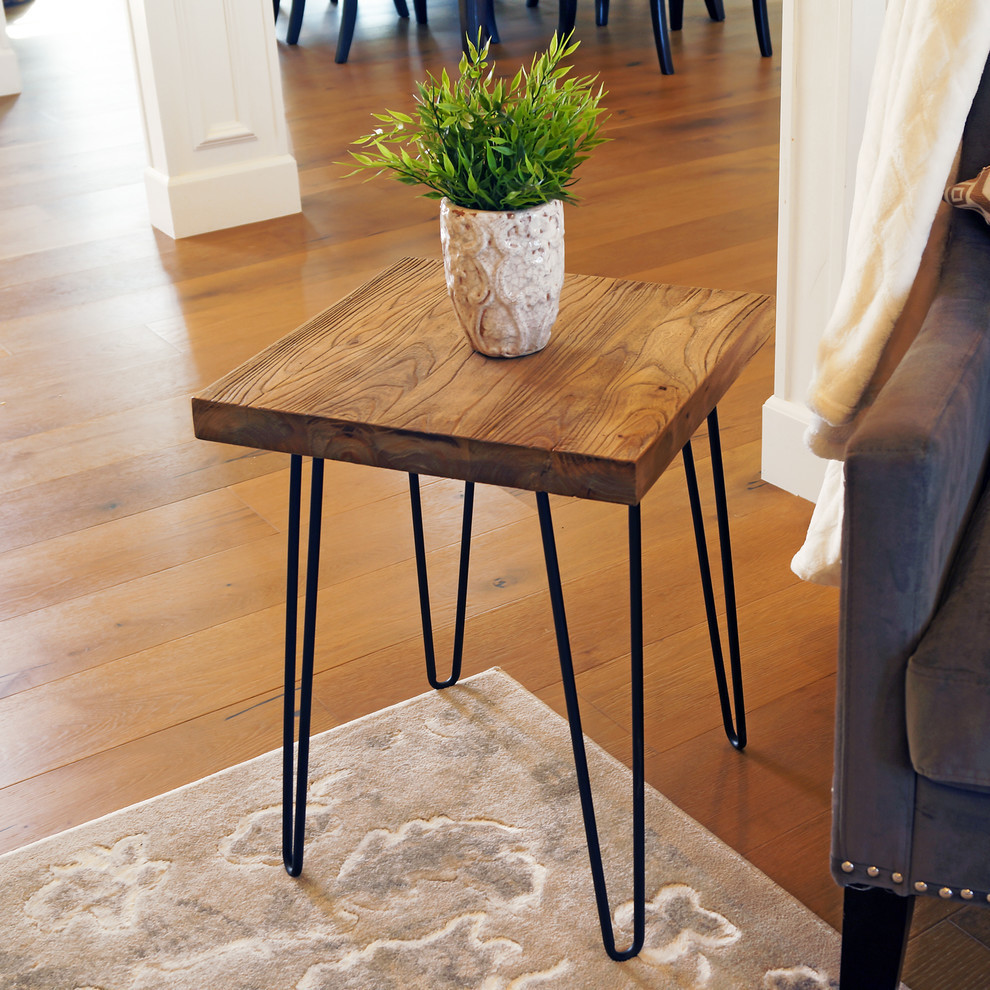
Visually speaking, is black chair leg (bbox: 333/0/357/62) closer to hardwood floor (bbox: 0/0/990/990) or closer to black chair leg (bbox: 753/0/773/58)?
black chair leg (bbox: 753/0/773/58)

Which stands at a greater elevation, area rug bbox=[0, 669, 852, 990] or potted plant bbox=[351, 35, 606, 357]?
potted plant bbox=[351, 35, 606, 357]

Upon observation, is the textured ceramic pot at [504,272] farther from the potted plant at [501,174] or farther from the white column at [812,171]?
the white column at [812,171]

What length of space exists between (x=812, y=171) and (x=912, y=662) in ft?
3.31

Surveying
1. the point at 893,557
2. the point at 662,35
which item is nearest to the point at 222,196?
the point at 662,35

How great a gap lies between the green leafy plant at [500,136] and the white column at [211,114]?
237cm

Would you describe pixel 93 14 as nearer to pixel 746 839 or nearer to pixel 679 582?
pixel 679 582

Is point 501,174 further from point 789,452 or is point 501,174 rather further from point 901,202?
point 789,452

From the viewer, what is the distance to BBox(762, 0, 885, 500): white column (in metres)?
1.58

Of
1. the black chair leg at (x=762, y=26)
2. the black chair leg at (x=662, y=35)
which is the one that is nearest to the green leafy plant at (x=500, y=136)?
the black chair leg at (x=662, y=35)

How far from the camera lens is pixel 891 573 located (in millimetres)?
883

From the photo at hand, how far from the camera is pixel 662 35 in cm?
480

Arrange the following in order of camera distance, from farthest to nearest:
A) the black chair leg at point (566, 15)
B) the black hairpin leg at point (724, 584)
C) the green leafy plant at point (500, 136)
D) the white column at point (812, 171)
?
the black chair leg at point (566, 15)
the white column at point (812, 171)
the black hairpin leg at point (724, 584)
the green leafy plant at point (500, 136)

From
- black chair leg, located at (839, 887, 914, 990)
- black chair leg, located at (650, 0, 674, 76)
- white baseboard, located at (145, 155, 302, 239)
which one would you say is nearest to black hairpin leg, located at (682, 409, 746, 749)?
black chair leg, located at (839, 887, 914, 990)

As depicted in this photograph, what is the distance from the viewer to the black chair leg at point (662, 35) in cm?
473
